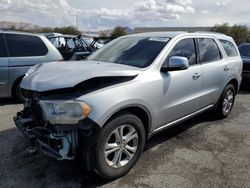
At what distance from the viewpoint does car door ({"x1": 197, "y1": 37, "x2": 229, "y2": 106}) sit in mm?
4508

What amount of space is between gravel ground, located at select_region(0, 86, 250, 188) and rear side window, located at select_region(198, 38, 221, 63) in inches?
50.3

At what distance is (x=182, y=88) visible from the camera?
3887 mm

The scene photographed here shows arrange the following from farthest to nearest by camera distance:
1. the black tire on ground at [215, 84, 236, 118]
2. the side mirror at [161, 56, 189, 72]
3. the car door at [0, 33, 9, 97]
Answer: the car door at [0, 33, 9, 97], the black tire on ground at [215, 84, 236, 118], the side mirror at [161, 56, 189, 72]

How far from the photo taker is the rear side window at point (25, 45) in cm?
636

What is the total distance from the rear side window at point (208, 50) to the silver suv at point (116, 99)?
0.24 feet

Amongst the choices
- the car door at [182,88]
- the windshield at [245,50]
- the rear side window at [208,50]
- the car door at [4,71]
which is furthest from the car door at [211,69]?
the windshield at [245,50]

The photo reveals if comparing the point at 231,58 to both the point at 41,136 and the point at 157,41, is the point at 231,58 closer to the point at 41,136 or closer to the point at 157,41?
the point at 157,41

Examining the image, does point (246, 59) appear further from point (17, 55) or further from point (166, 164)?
point (17, 55)

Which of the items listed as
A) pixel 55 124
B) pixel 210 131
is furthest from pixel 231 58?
pixel 55 124

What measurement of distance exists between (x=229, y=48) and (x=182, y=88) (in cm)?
228

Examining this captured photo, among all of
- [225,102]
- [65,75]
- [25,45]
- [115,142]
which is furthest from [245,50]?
[65,75]

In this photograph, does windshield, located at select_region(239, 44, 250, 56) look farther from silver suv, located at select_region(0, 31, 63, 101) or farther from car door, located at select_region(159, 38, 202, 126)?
silver suv, located at select_region(0, 31, 63, 101)

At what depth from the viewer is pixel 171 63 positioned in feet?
11.5

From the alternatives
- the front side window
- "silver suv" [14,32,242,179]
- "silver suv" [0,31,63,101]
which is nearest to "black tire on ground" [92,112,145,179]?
"silver suv" [14,32,242,179]
